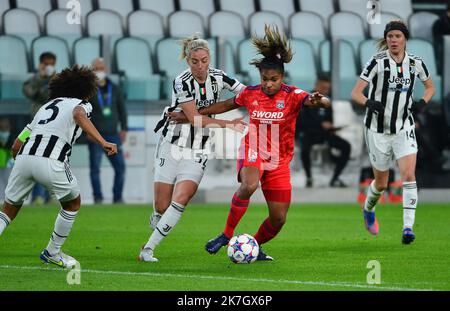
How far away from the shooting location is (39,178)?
8.50m

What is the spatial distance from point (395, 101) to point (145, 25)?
28.1 feet

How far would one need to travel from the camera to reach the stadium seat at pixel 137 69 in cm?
1827

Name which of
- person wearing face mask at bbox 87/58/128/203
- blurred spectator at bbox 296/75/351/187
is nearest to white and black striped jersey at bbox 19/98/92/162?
person wearing face mask at bbox 87/58/128/203

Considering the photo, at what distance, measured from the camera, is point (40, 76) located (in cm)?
1680

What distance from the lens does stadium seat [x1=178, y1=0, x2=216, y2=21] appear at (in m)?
18.9

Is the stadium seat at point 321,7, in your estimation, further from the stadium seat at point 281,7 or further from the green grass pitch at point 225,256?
the green grass pitch at point 225,256

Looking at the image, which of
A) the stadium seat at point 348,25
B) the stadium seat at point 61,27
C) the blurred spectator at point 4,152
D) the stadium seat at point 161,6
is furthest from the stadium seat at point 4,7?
the stadium seat at point 348,25

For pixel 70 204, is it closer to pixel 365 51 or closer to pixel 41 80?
pixel 41 80

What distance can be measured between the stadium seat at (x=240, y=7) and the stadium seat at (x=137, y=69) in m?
1.57

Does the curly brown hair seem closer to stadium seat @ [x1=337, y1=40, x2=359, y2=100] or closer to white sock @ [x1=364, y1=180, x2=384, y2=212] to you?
white sock @ [x1=364, y1=180, x2=384, y2=212]

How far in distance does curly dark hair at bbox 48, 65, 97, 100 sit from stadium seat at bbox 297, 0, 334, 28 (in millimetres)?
10776

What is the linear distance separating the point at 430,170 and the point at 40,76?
261 inches

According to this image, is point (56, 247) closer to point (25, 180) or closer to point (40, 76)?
point (25, 180)

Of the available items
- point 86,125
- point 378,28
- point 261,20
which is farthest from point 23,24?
point 86,125
